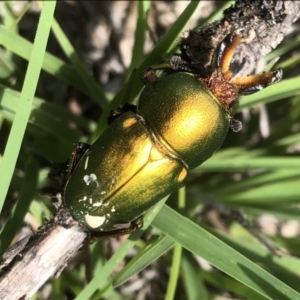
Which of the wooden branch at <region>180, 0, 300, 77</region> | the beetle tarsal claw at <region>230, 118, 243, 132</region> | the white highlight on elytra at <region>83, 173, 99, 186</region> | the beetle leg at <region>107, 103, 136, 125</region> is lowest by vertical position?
the white highlight on elytra at <region>83, 173, 99, 186</region>

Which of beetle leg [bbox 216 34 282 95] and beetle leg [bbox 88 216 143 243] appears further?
beetle leg [bbox 88 216 143 243]

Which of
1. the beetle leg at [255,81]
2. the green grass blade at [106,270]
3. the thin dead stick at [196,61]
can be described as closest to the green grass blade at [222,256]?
the green grass blade at [106,270]

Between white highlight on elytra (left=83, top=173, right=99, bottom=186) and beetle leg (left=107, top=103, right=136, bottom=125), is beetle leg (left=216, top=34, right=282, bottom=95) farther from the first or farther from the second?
white highlight on elytra (left=83, top=173, right=99, bottom=186)

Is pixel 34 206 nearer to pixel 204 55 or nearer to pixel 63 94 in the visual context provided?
pixel 63 94

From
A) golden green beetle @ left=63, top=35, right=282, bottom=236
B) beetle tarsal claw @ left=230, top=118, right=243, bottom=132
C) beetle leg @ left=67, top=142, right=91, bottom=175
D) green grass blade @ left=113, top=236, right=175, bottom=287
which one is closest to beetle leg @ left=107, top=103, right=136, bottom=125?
golden green beetle @ left=63, top=35, right=282, bottom=236

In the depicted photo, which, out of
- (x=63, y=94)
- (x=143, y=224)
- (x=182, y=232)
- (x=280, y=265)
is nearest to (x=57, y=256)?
(x=143, y=224)

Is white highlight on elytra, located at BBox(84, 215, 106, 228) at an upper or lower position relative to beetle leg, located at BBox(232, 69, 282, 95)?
lower

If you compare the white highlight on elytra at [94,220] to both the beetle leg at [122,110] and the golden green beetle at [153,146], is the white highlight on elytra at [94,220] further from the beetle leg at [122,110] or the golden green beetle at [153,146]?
the beetle leg at [122,110]
